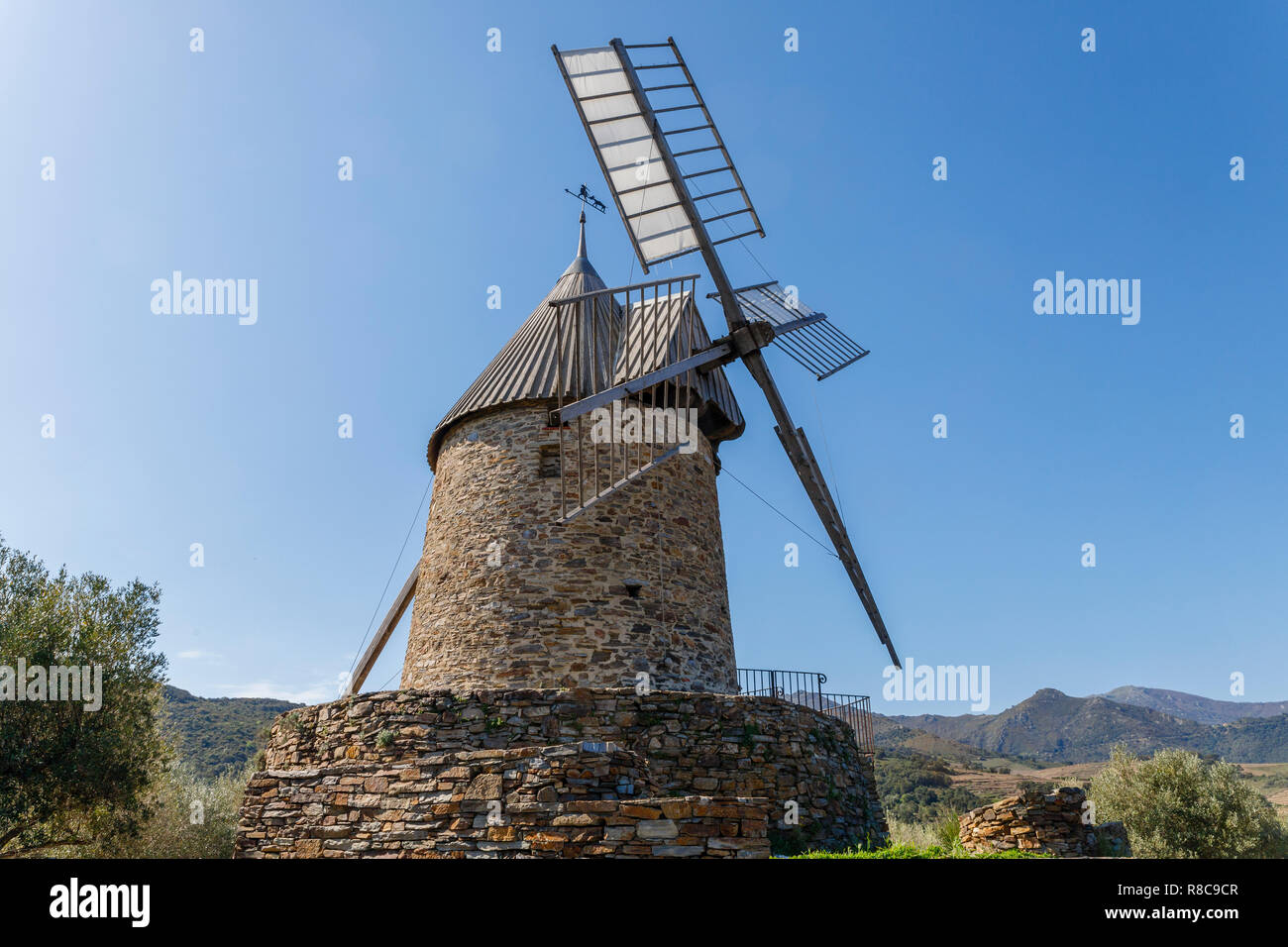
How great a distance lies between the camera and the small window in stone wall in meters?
11.4

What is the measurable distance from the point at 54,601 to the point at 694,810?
11889mm

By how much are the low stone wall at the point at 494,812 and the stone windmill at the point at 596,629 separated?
0.02 metres

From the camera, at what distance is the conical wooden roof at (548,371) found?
11695mm

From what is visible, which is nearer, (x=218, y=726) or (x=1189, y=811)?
(x=1189, y=811)

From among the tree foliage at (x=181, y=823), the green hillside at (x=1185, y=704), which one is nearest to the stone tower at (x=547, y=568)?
the tree foliage at (x=181, y=823)

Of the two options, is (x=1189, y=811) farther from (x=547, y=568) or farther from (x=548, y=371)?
(x=548, y=371)

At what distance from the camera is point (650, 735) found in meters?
8.65

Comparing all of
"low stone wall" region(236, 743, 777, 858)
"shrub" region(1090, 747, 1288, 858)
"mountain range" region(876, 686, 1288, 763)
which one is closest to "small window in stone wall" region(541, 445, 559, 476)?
"low stone wall" region(236, 743, 777, 858)

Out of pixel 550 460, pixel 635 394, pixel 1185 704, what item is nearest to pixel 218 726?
pixel 550 460

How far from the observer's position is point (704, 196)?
12656 mm

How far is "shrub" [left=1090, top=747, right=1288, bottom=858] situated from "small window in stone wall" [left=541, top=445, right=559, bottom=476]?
13193mm

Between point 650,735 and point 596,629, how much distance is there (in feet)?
6.53

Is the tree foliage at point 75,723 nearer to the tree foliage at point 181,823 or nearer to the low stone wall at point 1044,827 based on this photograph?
the tree foliage at point 181,823
